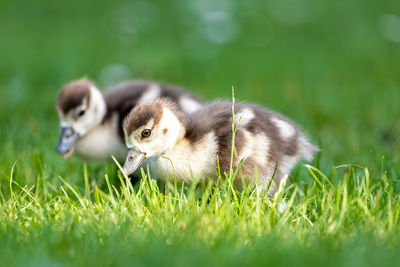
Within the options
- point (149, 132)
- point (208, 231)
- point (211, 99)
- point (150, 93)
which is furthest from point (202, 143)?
point (211, 99)

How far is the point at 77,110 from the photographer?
14.1 ft

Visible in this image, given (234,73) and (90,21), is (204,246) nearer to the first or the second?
(234,73)

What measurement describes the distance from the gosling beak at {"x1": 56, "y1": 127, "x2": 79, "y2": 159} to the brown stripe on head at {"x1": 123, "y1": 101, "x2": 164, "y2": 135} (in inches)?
43.5

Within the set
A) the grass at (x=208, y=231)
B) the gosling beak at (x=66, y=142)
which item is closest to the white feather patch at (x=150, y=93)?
the gosling beak at (x=66, y=142)

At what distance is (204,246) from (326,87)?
403 cm

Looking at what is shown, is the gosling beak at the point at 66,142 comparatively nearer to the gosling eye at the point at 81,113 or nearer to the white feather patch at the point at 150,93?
the gosling eye at the point at 81,113

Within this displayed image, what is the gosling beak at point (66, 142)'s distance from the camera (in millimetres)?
4117

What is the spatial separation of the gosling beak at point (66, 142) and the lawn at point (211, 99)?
7cm

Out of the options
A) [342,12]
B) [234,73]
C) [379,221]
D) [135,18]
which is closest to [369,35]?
[342,12]

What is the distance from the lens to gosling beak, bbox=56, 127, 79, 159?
4117mm

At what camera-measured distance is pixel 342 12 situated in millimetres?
9789

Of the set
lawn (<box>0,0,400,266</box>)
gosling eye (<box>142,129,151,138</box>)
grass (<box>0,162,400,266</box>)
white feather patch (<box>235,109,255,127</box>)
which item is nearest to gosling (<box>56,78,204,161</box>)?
lawn (<box>0,0,400,266</box>)

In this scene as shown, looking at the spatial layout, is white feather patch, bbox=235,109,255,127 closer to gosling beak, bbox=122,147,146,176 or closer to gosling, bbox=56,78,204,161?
gosling beak, bbox=122,147,146,176

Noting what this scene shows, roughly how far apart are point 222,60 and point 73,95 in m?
2.95
